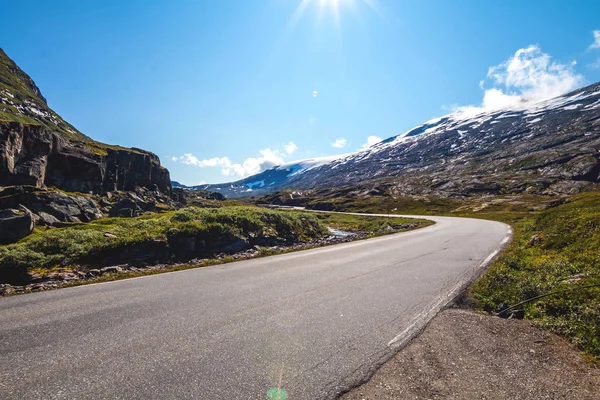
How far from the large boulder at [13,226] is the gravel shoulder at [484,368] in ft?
77.6

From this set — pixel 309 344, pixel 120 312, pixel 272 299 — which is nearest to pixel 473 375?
pixel 309 344

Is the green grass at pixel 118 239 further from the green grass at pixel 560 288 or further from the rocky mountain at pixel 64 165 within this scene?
the rocky mountain at pixel 64 165

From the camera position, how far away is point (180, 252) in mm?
18250

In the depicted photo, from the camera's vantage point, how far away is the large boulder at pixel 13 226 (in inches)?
733

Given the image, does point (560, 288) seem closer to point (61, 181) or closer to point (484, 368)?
point (484, 368)

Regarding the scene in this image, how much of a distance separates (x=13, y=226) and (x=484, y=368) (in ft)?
84.9

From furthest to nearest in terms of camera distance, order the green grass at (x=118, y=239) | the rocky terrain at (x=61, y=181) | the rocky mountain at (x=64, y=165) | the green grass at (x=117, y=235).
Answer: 1. the rocky mountain at (x=64, y=165)
2. the rocky terrain at (x=61, y=181)
3. the green grass at (x=117, y=235)
4. the green grass at (x=118, y=239)

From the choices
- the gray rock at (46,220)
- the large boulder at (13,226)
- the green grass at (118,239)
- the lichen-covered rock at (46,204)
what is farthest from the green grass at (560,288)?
the lichen-covered rock at (46,204)

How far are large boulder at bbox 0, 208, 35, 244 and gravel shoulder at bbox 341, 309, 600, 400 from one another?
23.7 meters

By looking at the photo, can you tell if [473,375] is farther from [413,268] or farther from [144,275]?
[144,275]

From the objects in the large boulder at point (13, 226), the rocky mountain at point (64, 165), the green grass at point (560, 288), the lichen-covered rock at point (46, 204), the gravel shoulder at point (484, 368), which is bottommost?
the gravel shoulder at point (484, 368)

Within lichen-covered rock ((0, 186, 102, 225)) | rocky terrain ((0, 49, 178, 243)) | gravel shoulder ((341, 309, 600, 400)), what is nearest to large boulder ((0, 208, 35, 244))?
rocky terrain ((0, 49, 178, 243))

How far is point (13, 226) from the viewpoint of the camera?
1916 centimetres

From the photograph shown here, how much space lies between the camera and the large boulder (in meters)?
18.6
